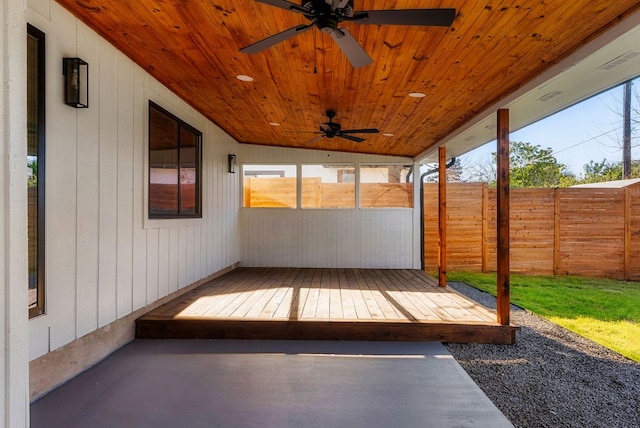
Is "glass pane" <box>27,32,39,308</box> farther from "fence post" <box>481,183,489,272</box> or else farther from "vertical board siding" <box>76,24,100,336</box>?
"fence post" <box>481,183,489,272</box>

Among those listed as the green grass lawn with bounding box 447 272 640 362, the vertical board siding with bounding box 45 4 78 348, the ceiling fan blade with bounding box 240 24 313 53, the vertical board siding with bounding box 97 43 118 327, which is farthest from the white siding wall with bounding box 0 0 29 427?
the green grass lawn with bounding box 447 272 640 362

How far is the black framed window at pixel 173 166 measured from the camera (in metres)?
3.63

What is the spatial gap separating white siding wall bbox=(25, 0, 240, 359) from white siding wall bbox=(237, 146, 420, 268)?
285 centimetres

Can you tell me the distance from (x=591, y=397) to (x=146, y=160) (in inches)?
172

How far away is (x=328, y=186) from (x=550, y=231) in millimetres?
4608

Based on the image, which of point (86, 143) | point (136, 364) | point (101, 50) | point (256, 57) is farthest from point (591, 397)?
point (101, 50)

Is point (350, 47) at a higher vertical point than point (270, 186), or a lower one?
higher

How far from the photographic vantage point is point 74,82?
2.40m

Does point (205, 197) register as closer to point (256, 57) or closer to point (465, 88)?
point (256, 57)

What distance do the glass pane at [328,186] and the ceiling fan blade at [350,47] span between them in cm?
455

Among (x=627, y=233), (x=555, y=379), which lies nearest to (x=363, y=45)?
(x=555, y=379)

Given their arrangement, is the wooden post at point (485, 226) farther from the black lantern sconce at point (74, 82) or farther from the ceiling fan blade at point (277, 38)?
the black lantern sconce at point (74, 82)

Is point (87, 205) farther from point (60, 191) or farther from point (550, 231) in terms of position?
point (550, 231)

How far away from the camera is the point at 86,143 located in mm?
2590
